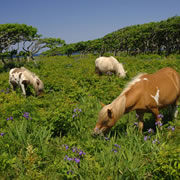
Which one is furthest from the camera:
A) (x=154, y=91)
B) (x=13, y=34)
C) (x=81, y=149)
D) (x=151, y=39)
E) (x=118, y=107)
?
(x=151, y=39)

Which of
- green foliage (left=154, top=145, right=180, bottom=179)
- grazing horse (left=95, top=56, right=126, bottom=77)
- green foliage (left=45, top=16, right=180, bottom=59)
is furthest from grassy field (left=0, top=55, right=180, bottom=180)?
green foliage (left=45, top=16, right=180, bottom=59)

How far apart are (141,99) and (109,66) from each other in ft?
24.6

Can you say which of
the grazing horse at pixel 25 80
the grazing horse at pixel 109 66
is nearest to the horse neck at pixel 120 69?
the grazing horse at pixel 109 66

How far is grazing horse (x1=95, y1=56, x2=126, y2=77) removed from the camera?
34.5 ft

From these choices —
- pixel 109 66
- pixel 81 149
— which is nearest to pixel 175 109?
pixel 81 149

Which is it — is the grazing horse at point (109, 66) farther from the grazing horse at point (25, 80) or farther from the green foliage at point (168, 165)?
the green foliage at point (168, 165)

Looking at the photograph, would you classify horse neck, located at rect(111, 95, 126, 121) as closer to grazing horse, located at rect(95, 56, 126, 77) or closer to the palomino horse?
the palomino horse

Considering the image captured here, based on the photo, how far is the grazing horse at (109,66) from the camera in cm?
1051

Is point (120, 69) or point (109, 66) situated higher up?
point (109, 66)

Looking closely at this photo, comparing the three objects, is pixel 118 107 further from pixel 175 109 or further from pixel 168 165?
pixel 175 109

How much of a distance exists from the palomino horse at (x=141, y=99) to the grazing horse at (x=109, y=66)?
18.9ft

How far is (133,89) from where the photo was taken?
405 centimetres

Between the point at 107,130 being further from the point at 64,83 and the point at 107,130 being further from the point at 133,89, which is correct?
the point at 64,83

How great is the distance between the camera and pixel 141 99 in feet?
13.0
